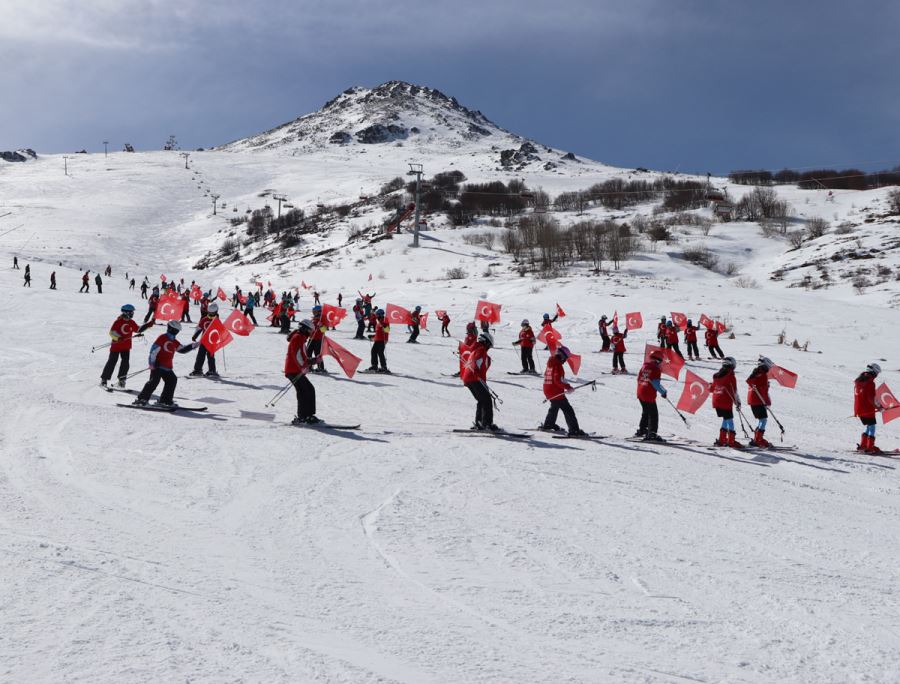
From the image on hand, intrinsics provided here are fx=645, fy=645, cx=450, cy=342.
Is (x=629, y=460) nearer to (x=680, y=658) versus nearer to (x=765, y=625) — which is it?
(x=765, y=625)

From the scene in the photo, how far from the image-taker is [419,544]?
5.73 m

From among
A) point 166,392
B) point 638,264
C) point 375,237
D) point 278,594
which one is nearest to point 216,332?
point 166,392

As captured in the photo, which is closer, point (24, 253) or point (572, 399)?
point (572, 399)

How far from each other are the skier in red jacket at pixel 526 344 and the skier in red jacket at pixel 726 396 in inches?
299

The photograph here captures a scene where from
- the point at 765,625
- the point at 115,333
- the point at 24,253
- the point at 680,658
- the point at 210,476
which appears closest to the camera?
the point at 680,658

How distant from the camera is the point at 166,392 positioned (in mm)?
11203

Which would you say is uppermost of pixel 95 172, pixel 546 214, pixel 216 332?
pixel 95 172

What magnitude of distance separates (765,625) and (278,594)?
3416 millimetres

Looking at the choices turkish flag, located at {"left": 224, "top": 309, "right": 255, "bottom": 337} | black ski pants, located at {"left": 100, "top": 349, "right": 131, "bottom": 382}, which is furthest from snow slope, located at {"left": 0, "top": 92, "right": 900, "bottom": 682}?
turkish flag, located at {"left": 224, "top": 309, "right": 255, "bottom": 337}

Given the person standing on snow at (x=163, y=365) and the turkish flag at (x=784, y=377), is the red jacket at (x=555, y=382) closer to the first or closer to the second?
the turkish flag at (x=784, y=377)

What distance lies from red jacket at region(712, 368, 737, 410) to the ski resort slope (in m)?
0.84

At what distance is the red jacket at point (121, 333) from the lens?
40.9 ft

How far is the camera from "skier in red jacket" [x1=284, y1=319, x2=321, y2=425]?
34.6ft

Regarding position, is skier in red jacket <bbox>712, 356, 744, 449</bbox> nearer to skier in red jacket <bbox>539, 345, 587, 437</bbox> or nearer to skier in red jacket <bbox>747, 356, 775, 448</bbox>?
skier in red jacket <bbox>747, 356, 775, 448</bbox>
